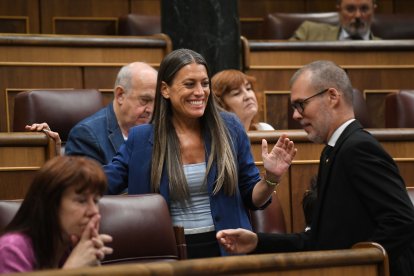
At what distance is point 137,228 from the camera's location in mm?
1397

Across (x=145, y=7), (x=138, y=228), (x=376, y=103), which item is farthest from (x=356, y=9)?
(x=138, y=228)

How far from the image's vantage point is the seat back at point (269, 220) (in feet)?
6.14

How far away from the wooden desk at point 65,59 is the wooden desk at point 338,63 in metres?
0.27

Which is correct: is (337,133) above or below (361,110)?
above

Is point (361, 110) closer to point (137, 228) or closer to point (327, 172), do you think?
point (327, 172)

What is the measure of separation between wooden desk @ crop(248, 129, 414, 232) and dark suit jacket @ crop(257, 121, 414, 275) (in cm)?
52

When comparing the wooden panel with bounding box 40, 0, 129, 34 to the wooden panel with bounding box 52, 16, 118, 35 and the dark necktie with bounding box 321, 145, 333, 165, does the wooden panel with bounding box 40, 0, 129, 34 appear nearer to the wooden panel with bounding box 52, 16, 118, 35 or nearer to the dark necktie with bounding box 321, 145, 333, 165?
the wooden panel with bounding box 52, 16, 118, 35

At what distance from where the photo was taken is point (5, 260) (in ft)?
3.69

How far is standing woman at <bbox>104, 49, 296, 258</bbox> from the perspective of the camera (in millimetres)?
1548

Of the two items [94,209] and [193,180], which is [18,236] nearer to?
[94,209]

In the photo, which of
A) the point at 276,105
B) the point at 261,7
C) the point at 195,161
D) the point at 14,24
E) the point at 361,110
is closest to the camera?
the point at 195,161

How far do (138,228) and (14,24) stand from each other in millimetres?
2008

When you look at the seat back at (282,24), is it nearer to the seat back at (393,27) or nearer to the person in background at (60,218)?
the seat back at (393,27)

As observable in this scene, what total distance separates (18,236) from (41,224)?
0.10 feet
